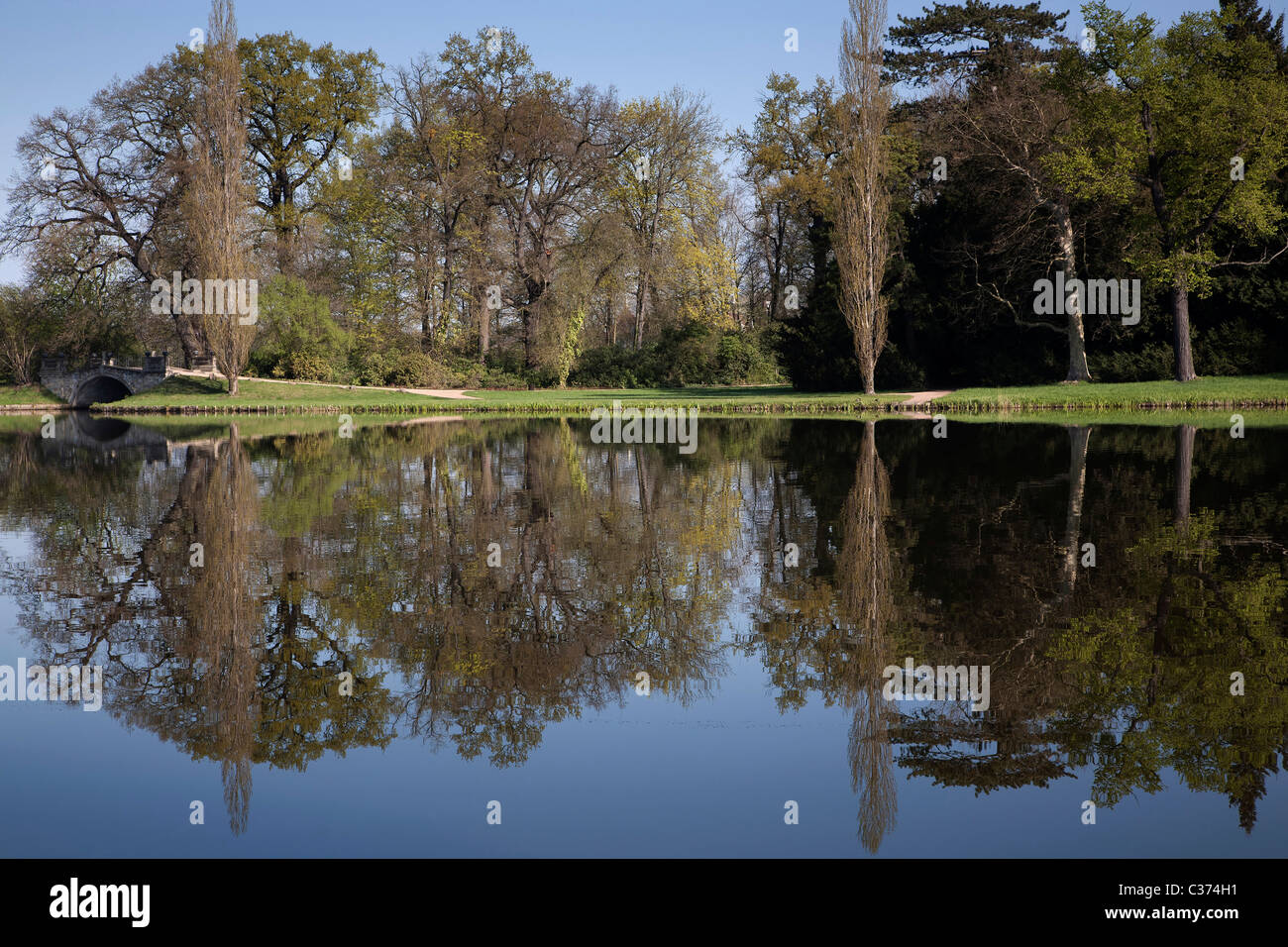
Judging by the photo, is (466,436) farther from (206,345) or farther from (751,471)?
(206,345)

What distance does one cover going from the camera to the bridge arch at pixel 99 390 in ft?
139

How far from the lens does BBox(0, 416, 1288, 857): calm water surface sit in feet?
14.1

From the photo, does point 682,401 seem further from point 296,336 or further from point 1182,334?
point 296,336

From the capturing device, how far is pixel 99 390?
4375 centimetres

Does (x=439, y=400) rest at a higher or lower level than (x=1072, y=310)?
lower

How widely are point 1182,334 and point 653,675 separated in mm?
32813

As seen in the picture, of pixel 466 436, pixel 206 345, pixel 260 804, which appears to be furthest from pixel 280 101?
pixel 260 804

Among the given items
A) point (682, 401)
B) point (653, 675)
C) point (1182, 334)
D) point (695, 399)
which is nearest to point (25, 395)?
point (682, 401)

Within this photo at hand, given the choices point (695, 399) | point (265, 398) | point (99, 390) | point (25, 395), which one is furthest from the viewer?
point (99, 390)

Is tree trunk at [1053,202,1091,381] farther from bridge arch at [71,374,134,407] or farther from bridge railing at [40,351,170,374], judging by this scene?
bridge arch at [71,374,134,407]

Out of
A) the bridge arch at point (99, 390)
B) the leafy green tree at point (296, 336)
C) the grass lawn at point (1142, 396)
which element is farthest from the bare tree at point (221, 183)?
the grass lawn at point (1142, 396)

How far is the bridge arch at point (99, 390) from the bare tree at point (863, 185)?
29.2m
